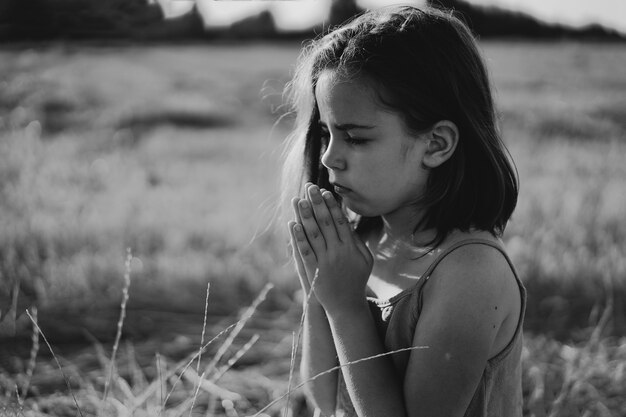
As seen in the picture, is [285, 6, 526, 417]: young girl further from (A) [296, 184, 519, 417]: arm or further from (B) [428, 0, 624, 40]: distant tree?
(B) [428, 0, 624, 40]: distant tree

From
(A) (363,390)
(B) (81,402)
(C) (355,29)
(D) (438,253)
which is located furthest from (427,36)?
(B) (81,402)

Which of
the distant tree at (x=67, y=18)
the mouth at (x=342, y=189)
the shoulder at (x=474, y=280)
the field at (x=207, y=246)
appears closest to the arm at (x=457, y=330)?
the shoulder at (x=474, y=280)

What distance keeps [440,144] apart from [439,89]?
12 centimetres

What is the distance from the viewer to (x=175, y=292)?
125 inches

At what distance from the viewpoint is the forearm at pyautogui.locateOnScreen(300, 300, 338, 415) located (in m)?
1.62

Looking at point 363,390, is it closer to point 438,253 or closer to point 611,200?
point 438,253

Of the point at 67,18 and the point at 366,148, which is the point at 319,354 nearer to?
the point at 366,148

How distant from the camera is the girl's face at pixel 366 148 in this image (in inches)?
54.3

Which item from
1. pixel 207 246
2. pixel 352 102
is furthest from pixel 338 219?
pixel 207 246

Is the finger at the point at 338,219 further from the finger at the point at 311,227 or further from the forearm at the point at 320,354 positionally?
the forearm at the point at 320,354

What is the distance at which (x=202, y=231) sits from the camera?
3.71 metres

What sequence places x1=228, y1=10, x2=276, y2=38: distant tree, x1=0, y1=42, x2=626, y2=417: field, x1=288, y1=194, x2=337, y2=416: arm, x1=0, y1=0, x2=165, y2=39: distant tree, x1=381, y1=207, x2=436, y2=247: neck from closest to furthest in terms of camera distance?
x1=381, y1=207, x2=436, y2=247: neck < x1=288, y1=194, x2=337, y2=416: arm < x1=0, y1=42, x2=626, y2=417: field < x1=0, y1=0, x2=165, y2=39: distant tree < x1=228, y1=10, x2=276, y2=38: distant tree

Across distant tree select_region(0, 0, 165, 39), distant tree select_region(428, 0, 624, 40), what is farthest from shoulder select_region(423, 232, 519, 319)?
distant tree select_region(428, 0, 624, 40)

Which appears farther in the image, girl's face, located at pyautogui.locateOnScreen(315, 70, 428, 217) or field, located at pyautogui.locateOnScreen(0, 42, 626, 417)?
field, located at pyautogui.locateOnScreen(0, 42, 626, 417)
